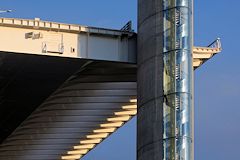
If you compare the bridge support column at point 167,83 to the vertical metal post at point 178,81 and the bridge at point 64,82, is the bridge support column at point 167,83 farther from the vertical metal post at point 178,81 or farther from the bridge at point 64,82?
the bridge at point 64,82

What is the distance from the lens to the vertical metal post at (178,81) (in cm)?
3341

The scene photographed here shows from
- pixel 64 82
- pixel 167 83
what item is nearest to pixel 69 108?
pixel 64 82

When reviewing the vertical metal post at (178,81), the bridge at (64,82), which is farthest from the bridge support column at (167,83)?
the bridge at (64,82)

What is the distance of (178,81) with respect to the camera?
34281mm

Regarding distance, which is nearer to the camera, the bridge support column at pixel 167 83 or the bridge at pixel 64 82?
the bridge support column at pixel 167 83

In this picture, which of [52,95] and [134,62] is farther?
[52,95]

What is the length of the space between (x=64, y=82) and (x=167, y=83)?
9762 mm

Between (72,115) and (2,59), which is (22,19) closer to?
(2,59)

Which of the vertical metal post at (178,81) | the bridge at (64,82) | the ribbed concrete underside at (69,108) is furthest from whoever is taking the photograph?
the ribbed concrete underside at (69,108)

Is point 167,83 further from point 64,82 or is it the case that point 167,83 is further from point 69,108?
point 69,108

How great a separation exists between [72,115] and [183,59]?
21488 millimetres

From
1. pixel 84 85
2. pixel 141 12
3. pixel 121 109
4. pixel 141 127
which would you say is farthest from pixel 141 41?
pixel 121 109

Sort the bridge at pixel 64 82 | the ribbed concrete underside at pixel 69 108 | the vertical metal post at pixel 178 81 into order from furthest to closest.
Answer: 1. the ribbed concrete underside at pixel 69 108
2. the bridge at pixel 64 82
3. the vertical metal post at pixel 178 81

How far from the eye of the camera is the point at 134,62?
1473 inches
